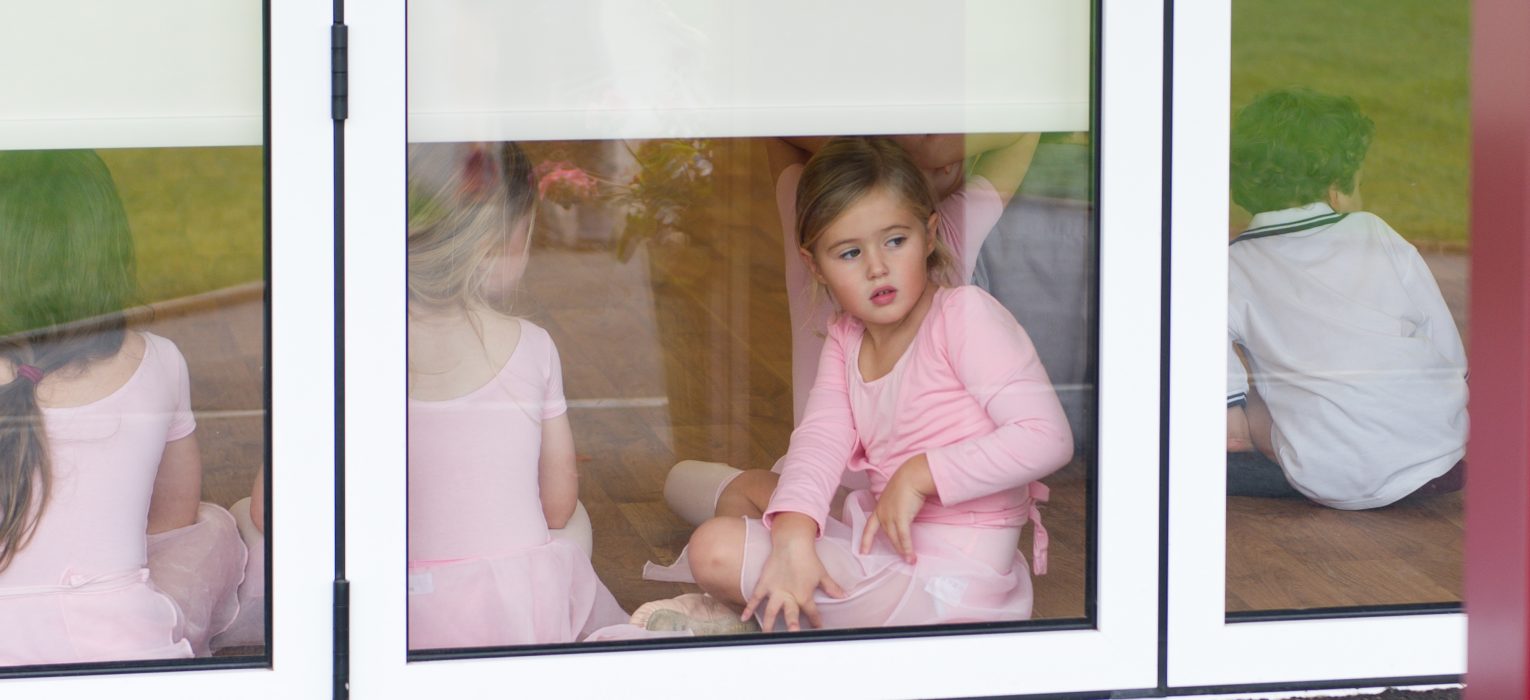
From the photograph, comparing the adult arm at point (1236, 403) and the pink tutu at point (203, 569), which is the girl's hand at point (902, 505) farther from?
the pink tutu at point (203, 569)

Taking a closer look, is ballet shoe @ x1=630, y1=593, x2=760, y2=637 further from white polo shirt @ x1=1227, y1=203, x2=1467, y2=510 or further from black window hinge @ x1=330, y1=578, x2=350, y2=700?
white polo shirt @ x1=1227, y1=203, x2=1467, y2=510

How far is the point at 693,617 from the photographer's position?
2377 millimetres

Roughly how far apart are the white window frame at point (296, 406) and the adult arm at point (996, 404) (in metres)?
0.92

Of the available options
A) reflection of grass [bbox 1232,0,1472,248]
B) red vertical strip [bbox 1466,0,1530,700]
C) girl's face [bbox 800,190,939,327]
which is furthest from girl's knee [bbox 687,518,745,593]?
red vertical strip [bbox 1466,0,1530,700]

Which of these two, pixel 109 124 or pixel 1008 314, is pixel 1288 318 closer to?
pixel 1008 314

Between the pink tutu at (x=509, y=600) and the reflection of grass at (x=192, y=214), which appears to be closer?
the reflection of grass at (x=192, y=214)

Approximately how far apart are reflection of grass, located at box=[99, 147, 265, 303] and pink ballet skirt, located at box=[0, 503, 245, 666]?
0.34 meters

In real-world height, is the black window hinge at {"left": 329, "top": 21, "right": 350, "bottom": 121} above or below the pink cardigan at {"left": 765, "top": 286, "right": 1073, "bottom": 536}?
above

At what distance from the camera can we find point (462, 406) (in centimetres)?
231

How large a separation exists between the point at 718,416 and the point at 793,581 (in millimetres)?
318

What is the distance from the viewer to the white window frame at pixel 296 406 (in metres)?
2.11

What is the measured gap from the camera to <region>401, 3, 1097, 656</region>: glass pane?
89.2 inches

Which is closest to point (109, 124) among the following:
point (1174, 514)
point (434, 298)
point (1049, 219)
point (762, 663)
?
point (434, 298)

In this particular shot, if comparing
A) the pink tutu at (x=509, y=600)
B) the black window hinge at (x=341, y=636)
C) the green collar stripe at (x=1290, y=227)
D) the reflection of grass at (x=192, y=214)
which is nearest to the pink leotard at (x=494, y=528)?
the pink tutu at (x=509, y=600)
